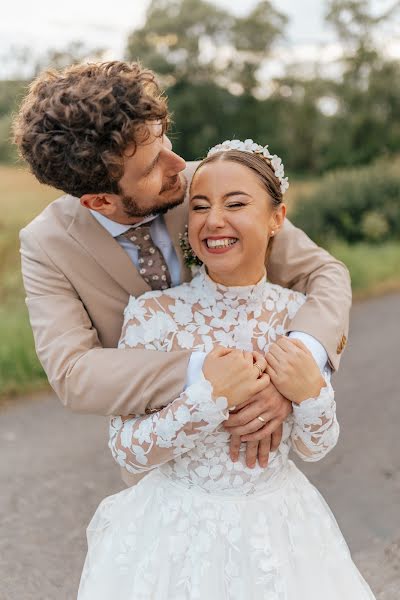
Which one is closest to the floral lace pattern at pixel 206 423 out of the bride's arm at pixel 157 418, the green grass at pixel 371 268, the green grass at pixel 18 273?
the bride's arm at pixel 157 418

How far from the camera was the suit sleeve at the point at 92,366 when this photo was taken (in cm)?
185

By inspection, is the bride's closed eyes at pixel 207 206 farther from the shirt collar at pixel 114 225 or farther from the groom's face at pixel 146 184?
the shirt collar at pixel 114 225

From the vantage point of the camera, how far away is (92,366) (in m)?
1.90

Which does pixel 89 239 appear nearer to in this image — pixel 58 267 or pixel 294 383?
pixel 58 267

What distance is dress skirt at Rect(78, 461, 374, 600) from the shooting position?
6.34 ft

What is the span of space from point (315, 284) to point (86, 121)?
101 cm

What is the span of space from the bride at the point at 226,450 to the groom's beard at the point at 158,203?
15 centimetres

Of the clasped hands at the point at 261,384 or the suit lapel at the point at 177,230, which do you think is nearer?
the clasped hands at the point at 261,384

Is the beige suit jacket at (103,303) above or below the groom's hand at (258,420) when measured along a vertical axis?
above

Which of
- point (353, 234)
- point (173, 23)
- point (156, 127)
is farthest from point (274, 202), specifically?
point (173, 23)

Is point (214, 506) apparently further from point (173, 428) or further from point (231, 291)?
point (231, 291)

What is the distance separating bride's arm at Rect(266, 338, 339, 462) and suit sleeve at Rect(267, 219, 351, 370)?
19 centimetres

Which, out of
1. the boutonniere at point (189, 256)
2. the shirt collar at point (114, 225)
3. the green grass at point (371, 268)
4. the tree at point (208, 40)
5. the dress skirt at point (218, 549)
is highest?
the tree at point (208, 40)

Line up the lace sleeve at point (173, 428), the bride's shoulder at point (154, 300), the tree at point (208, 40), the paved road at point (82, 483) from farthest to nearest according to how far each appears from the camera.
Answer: the tree at point (208, 40), the paved road at point (82, 483), the bride's shoulder at point (154, 300), the lace sleeve at point (173, 428)
